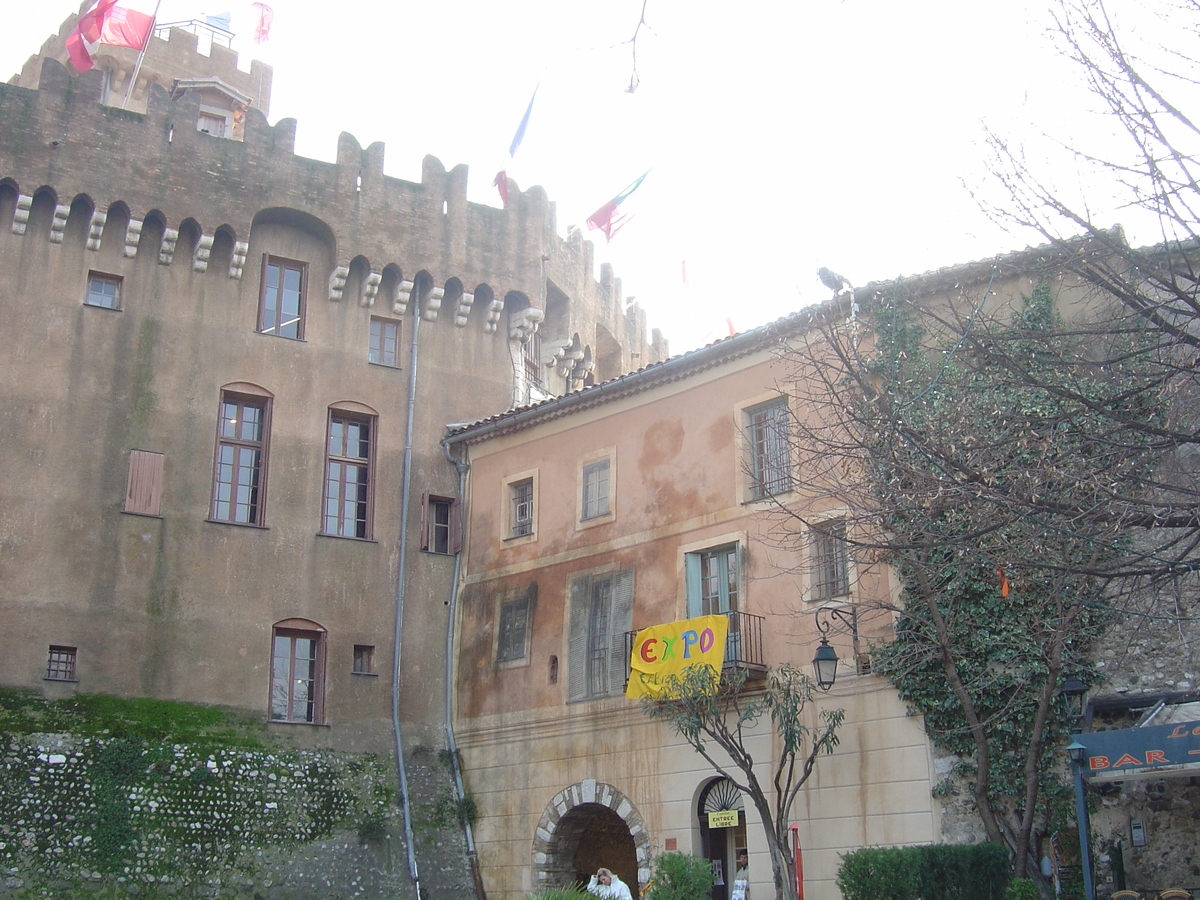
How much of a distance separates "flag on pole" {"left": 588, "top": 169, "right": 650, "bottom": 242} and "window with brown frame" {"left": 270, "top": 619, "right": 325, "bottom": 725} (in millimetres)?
11195

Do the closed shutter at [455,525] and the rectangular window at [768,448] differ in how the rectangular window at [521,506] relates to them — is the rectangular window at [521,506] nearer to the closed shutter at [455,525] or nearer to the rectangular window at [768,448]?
the closed shutter at [455,525]

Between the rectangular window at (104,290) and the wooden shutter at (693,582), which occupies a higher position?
the rectangular window at (104,290)

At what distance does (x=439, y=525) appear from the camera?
2470 cm

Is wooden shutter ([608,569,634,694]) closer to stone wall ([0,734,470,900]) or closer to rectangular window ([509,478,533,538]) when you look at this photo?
rectangular window ([509,478,533,538])

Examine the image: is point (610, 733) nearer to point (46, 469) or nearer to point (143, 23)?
point (46, 469)

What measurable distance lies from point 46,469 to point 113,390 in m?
1.74

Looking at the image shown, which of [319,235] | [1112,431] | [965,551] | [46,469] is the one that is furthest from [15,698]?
[1112,431]

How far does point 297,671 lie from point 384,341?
6528 mm

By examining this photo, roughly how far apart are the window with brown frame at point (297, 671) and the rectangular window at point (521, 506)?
3.94 metres

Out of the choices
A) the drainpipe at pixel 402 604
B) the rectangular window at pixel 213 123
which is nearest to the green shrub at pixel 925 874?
the drainpipe at pixel 402 604

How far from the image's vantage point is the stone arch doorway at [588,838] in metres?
20.3

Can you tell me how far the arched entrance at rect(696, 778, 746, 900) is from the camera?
19.3 metres

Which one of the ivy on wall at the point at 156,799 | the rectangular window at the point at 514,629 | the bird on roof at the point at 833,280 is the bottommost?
the ivy on wall at the point at 156,799

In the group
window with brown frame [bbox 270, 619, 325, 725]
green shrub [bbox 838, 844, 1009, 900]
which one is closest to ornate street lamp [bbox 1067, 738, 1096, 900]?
green shrub [bbox 838, 844, 1009, 900]
